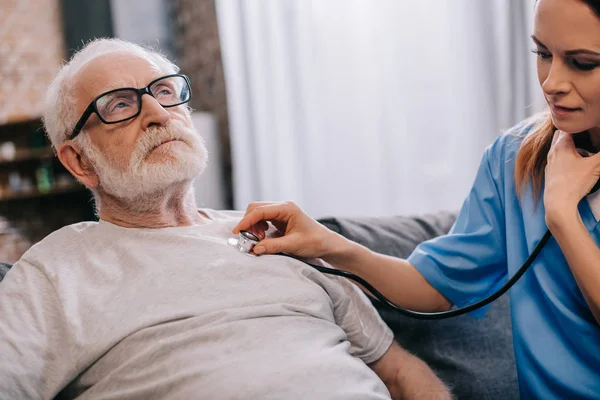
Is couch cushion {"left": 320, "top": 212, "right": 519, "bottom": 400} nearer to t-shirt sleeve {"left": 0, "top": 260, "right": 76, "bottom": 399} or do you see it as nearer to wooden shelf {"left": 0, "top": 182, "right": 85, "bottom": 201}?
t-shirt sleeve {"left": 0, "top": 260, "right": 76, "bottom": 399}

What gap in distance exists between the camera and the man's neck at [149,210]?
1.32 m

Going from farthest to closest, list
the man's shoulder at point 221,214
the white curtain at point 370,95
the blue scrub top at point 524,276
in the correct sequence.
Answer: the white curtain at point 370,95 < the man's shoulder at point 221,214 < the blue scrub top at point 524,276

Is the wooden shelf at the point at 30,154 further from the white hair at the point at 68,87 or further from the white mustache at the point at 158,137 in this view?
the white mustache at the point at 158,137

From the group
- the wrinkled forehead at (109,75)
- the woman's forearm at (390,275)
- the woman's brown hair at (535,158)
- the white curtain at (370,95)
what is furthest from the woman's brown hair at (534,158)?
the white curtain at (370,95)

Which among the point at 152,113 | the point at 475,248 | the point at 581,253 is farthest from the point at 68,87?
the point at 581,253

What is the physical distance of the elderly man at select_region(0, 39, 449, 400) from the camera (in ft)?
3.42

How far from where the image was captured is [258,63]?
152 inches

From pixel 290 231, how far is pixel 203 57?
11.6 feet

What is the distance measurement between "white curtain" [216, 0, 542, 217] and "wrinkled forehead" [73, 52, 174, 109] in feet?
5.86

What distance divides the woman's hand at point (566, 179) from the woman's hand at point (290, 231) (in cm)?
41

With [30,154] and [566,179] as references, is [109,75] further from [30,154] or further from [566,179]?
[30,154]

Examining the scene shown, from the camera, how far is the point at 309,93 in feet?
11.8

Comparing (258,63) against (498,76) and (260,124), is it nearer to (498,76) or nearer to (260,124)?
A: (260,124)

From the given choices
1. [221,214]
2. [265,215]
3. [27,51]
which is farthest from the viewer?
[27,51]
